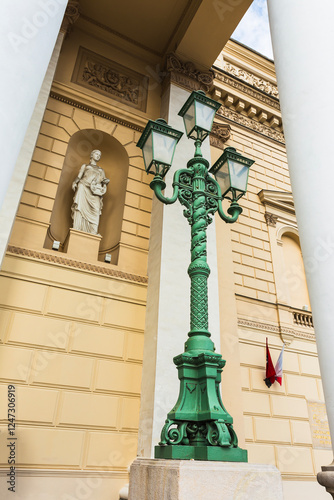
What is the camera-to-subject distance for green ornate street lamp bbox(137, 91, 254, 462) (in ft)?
8.29

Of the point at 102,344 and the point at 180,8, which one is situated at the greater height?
the point at 180,8

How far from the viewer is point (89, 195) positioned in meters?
7.23

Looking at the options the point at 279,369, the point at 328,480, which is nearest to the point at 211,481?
the point at 328,480

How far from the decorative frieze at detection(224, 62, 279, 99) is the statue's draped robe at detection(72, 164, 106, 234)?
6.75 metres

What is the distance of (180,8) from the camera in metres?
8.96

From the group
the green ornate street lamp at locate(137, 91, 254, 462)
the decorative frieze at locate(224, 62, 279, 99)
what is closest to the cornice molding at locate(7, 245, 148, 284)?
the green ornate street lamp at locate(137, 91, 254, 462)

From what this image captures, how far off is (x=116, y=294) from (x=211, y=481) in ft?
14.6

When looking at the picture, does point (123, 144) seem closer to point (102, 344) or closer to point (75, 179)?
point (75, 179)

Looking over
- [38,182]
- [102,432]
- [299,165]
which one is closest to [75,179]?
[38,182]

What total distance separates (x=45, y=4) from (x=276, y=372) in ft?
22.8

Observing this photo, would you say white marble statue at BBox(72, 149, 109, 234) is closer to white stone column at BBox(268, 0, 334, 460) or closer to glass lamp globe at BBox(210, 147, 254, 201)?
glass lamp globe at BBox(210, 147, 254, 201)

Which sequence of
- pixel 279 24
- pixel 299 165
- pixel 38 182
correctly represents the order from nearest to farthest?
pixel 299 165, pixel 279 24, pixel 38 182

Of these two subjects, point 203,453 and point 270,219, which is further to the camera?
point 270,219

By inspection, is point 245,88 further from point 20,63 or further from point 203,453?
point 203,453
